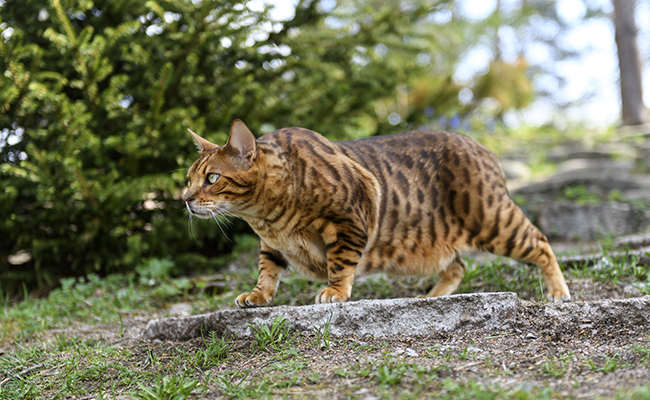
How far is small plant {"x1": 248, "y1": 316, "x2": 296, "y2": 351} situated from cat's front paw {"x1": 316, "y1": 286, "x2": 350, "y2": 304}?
0.28 m

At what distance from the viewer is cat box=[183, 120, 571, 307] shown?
2.77 metres

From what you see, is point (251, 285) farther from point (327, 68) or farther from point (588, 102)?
point (588, 102)

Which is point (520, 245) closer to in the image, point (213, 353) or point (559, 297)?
point (559, 297)

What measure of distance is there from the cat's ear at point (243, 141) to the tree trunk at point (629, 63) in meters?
11.7

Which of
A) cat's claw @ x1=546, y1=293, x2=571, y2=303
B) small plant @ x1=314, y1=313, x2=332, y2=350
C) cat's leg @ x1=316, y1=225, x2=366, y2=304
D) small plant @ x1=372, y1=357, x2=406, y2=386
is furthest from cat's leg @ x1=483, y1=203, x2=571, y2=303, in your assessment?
small plant @ x1=372, y1=357, x2=406, y2=386

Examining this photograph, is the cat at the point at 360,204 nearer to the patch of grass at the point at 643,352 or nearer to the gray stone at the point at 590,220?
the patch of grass at the point at 643,352

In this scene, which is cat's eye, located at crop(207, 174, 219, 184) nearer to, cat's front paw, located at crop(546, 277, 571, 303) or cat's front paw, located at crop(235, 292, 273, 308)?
cat's front paw, located at crop(235, 292, 273, 308)

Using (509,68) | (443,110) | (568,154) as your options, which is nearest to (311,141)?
(443,110)

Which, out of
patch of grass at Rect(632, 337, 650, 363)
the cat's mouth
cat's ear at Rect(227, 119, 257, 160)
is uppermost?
cat's ear at Rect(227, 119, 257, 160)

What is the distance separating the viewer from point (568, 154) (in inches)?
389

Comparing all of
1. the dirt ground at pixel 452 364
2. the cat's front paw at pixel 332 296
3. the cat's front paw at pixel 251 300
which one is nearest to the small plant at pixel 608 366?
the dirt ground at pixel 452 364

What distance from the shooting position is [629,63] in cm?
1134

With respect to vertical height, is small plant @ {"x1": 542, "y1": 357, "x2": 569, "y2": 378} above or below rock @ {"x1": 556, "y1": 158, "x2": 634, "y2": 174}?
above

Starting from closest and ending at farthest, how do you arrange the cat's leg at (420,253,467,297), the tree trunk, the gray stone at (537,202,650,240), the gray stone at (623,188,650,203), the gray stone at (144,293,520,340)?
the gray stone at (144,293,520,340) → the cat's leg at (420,253,467,297) → the gray stone at (537,202,650,240) → the gray stone at (623,188,650,203) → the tree trunk
